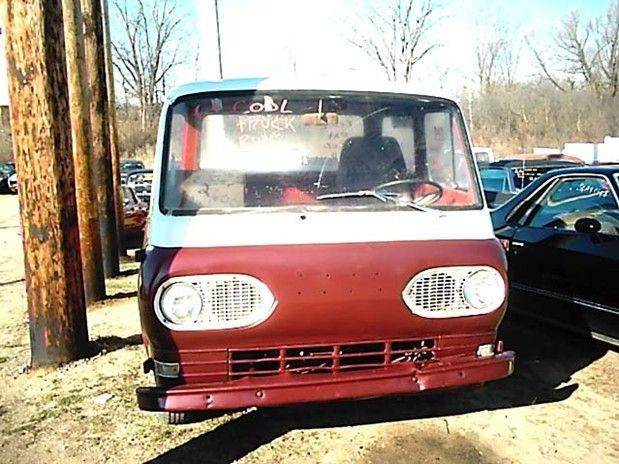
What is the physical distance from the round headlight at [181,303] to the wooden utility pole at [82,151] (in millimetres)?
3524

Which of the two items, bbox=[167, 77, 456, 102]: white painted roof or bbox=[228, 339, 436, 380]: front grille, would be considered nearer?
bbox=[228, 339, 436, 380]: front grille

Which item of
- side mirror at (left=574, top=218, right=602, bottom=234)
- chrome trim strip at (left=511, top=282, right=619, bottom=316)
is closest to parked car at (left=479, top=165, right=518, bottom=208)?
chrome trim strip at (left=511, top=282, right=619, bottom=316)

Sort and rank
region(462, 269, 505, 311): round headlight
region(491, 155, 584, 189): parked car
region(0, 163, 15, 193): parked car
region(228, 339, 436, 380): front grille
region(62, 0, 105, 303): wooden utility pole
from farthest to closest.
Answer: region(0, 163, 15, 193): parked car → region(491, 155, 584, 189): parked car → region(62, 0, 105, 303): wooden utility pole → region(462, 269, 505, 311): round headlight → region(228, 339, 436, 380): front grille

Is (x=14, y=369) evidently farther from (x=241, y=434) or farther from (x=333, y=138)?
(x=333, y=138)

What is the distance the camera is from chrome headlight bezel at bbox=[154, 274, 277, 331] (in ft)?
9.91

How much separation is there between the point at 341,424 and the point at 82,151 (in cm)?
428

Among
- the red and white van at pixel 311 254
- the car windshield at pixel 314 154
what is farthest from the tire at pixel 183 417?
the car windshield at pixel 314 154

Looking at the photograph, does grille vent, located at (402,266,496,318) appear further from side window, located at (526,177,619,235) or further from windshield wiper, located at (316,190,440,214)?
side window, located at (526,177,619,235)

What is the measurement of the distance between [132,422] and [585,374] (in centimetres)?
328

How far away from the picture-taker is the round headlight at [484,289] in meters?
3.30

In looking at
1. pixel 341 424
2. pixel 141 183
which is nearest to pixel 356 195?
pixel 341 424

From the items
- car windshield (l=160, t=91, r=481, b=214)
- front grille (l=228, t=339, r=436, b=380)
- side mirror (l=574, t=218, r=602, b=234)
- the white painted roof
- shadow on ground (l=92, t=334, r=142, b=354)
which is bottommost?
shadow on ground (l=92, t=334, r=142, b=354)

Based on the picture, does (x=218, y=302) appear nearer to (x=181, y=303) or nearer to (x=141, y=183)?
(x=181, y=303)

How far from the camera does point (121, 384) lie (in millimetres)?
4691
